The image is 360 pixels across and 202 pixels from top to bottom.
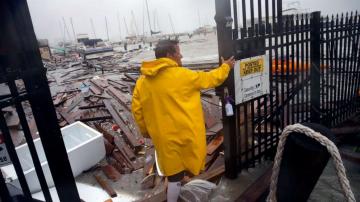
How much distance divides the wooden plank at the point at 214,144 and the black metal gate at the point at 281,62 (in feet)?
3.42

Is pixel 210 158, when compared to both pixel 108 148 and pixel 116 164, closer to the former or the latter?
pixel 116 164

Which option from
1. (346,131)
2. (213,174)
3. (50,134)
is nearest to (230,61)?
(213,174)

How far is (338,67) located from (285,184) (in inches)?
204

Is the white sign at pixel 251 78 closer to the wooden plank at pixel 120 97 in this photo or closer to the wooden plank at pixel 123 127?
the wooden plank at pixel 123 127

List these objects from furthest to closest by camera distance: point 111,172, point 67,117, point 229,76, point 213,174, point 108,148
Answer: point 67,117
point 108,148
point 111,172
point 213,174
point 229,76

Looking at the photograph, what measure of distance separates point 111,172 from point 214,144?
2.27 meters

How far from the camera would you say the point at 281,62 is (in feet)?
13.5

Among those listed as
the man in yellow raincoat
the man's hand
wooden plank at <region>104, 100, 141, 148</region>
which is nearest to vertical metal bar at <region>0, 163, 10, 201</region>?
the man in yellow raincoat

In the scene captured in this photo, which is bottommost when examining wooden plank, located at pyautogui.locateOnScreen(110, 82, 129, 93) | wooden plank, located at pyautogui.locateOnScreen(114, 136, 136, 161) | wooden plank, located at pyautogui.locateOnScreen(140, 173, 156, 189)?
wooden plank, located at pyautogui.locateOnScreen(140, 173, 156, 189)

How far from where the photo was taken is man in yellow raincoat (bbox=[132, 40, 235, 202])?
3145 mm

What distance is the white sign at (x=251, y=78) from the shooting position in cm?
359

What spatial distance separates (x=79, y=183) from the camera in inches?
207

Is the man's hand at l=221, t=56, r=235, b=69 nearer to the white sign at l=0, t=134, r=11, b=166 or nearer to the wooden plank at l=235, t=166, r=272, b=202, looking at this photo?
the wooden plank at l=235, t=166, r=272, b=202

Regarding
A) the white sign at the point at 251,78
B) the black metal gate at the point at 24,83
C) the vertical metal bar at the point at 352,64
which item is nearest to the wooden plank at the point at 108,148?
the white sign at the point at 251,78
